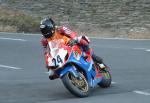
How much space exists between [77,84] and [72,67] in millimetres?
302

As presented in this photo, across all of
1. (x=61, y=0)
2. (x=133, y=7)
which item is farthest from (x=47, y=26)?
(x=61, y=0)

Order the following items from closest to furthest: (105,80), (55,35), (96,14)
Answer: (55,35)
(105,80)
(96,14)

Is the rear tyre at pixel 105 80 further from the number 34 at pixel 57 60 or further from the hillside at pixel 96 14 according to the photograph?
the hillside at pixel 96 14

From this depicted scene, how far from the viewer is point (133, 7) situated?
97.4 ft

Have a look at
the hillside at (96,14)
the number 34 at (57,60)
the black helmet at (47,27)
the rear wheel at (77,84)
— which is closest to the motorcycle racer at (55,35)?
the black helmet at (47,27)

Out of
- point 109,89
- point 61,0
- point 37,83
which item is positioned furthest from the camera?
point 61,0

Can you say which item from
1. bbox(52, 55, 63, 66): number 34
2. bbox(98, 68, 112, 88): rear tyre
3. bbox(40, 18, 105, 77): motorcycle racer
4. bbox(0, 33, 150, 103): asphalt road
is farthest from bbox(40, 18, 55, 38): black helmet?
bbox(98, 68, 112, 88): rear tyre

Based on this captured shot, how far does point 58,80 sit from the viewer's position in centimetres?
1263

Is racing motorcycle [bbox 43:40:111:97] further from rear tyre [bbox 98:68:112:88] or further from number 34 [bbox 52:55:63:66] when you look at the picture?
rear tyre [bbox 98:68:112:88]

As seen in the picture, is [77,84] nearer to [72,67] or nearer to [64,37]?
[72,67]

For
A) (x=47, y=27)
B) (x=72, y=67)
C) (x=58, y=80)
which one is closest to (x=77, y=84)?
(x=72, y=67)

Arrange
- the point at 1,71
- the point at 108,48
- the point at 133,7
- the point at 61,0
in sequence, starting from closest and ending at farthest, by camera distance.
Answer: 1. the point at 1,71
2. the point at 108,48
3. the point at 133,7
4. the point at 61,0

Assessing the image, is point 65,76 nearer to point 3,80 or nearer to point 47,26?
point 47,26

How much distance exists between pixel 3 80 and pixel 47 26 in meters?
2.65
